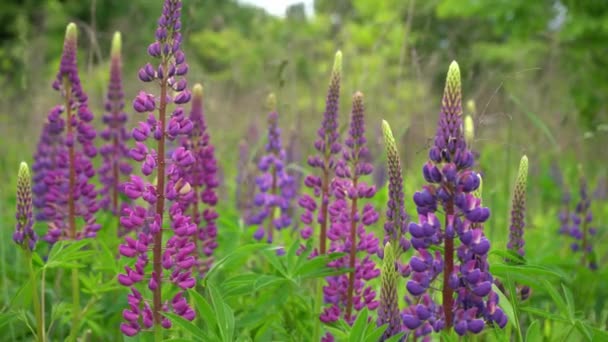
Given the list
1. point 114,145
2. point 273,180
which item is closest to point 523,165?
point 273,180

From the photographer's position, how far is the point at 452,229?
1.64 m

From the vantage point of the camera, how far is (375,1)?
15.4m

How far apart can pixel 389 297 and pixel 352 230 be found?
578mm

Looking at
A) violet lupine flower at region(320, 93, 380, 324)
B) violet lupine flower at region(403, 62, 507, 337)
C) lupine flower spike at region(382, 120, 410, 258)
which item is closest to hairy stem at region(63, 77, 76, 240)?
violet lupine flower at region(320, 93, 380, 324)

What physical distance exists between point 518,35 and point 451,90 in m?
7.74

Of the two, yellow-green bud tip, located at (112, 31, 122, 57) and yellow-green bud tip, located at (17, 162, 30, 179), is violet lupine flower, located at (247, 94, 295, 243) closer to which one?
yellow-green bud tip, located at (112, 31, 122, 57)

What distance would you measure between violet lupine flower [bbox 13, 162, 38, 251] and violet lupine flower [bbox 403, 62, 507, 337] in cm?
119

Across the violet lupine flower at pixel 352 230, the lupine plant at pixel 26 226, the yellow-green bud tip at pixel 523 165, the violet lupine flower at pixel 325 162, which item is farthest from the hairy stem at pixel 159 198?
the yellow-green bud tip at pixel 523 165

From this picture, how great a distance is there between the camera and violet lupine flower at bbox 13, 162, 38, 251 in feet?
6.61

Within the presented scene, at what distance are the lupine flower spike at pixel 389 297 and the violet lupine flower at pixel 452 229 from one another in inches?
2.5

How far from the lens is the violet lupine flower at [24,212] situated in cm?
202

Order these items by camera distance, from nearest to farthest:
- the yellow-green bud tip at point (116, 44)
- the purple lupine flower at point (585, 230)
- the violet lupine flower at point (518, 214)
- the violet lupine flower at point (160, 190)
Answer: the violet lupine flower at point (160, 190)
the violet lupine flower at point (518, 214)
the yellow-green bud tip at point (116, 44)
the purple lupine flower at point (585, 230)

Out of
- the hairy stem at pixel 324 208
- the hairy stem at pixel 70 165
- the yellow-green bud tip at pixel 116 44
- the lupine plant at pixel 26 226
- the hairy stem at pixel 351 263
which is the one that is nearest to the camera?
the lupine plant at pixel 26 226

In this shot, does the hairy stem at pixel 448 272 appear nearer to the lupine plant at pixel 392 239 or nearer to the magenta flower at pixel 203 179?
the lupine plant at pixel 392 239
